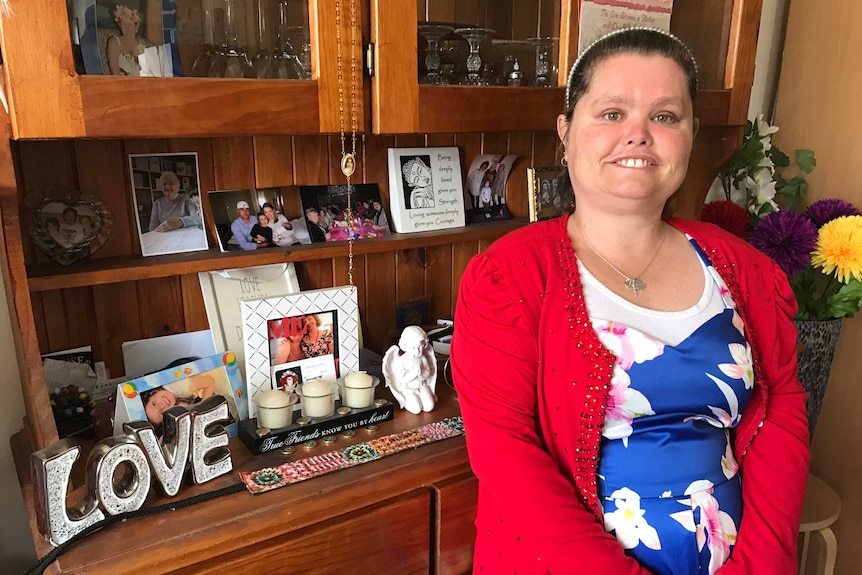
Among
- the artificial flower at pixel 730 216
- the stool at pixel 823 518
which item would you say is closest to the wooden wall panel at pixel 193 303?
the artificial flower at pixel 730 216

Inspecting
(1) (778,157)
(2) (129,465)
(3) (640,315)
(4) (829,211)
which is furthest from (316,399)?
(1) (778,157)

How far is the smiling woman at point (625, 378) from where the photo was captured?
90cm

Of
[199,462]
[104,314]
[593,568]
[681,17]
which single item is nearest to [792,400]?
[593,568]

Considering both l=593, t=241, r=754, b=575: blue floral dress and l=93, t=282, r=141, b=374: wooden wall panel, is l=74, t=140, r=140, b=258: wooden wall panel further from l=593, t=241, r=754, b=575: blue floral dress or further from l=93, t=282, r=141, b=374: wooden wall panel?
l=593, t=241, r=754, b=575: blue floral dress

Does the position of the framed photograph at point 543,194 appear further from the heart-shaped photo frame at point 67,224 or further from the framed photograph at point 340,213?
the heart-shaped photo frame at point 67,224

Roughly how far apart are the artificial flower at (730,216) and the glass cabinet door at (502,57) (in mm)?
255

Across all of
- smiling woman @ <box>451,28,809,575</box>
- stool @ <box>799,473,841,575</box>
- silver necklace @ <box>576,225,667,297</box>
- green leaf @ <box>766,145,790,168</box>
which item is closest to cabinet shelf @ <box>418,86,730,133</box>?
smiling woman @ <box>451,28,809,575</box>

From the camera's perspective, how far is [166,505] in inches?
34.2

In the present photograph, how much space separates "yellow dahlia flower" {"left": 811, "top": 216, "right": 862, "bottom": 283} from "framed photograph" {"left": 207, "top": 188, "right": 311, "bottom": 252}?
3.64ft

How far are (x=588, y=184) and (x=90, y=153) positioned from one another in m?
0.77

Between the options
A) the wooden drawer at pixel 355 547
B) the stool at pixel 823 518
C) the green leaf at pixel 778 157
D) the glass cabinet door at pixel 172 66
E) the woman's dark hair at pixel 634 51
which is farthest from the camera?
the green leaf at pixel 778 157

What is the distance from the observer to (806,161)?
170 cm

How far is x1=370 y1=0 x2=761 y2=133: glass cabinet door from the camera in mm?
989

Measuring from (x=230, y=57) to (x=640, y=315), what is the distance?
0.69 m
